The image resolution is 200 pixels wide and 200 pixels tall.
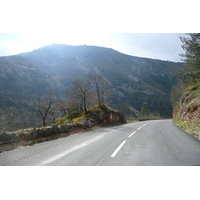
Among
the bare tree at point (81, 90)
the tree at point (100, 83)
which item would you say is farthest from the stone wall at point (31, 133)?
the tree at point (100, 83)

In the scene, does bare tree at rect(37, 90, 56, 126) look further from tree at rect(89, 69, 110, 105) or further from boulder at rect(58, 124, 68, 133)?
boulder at rect(58, 124, 68, 133)

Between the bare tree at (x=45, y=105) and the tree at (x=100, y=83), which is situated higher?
the tree at (x=100, y=83)

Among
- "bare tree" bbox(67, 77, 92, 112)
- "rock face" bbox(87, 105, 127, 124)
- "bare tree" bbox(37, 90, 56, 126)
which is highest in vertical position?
"bare tree" bbox(67, 77, 92, 112)

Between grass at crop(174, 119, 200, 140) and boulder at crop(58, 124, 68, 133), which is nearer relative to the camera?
grass at crop(174, 119, 200, 140)

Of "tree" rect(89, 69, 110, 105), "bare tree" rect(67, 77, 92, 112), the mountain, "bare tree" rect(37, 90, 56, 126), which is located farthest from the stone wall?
the mountain

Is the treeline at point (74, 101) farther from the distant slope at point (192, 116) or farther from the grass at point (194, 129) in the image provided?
the grass at point (194, 129)

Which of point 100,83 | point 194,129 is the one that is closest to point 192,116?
point 194,129

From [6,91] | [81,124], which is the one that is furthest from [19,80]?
[81,124]

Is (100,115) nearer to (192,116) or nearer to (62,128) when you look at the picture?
(62,128)

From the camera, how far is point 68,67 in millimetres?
191500

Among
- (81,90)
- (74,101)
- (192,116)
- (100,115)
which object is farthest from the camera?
(74,101)

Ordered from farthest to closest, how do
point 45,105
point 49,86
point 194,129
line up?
1. point 49,86
2. point 45,105
3. point 194,129

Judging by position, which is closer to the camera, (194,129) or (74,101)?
(194,129)

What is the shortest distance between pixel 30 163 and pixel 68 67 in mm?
195221
